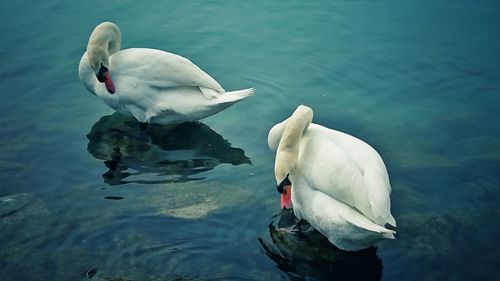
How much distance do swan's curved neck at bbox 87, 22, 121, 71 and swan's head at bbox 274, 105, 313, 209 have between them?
2.08 metres

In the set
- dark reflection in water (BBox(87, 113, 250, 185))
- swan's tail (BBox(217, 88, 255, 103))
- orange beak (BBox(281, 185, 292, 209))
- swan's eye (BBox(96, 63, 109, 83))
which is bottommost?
dark reflection in water (BBox(87, 113, 250, 185))

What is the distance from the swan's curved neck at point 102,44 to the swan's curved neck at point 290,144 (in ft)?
6.92

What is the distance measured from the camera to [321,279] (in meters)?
4.30

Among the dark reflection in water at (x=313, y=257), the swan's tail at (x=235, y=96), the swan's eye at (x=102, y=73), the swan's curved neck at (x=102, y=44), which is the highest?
the swan's curved neck at (x=102, y=44)

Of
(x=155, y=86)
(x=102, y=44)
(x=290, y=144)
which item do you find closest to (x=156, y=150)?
(x=155, y=86)

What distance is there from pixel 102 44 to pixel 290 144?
245cm

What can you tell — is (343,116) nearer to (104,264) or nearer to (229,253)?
(229,253)

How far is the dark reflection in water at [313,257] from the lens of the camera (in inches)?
172

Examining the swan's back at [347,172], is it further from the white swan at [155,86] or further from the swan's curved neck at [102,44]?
the swan's curved neck at [102,44]

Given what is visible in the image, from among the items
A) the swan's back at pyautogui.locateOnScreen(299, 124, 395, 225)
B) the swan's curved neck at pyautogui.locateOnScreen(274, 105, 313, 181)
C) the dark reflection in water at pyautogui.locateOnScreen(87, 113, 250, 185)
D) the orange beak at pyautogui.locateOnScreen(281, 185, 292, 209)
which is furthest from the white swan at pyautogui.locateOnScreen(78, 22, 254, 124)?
the orange beak at pyautogui.locateOnScreen(281, 185, 292, 209)

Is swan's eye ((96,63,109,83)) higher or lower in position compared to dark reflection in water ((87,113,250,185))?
higher

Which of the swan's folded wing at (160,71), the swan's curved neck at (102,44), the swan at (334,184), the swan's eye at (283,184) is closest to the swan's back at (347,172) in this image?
the swan at (334,184)

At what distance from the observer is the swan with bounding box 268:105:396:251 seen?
13.5ft

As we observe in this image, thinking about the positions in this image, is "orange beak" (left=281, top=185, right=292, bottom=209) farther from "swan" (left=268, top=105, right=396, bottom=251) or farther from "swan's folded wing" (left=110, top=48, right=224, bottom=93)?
"swan's folded wing" (left=110, top=48, right=224, bottom=93)
